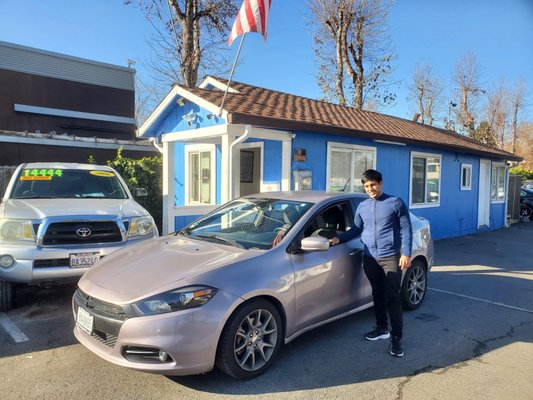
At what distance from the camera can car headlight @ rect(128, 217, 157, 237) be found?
540 centimetres

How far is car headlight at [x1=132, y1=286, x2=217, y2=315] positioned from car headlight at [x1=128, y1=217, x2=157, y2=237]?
2.61m

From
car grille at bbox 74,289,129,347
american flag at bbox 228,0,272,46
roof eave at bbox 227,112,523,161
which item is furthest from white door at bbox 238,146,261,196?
car grille at bbox 74,289,129,347

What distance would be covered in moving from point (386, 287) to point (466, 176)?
1058 centimetres

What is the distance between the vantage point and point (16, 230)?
476 cm

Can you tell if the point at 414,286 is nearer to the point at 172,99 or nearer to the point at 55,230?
the point at 55,230

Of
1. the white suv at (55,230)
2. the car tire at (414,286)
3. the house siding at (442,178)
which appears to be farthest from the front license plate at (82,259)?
the house siding at (442,178)

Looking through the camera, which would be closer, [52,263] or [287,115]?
[52,263]

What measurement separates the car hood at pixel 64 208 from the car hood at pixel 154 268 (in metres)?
1.49

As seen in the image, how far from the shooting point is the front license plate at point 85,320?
10.4 feet

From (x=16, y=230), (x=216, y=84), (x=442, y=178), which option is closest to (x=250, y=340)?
(x=16, y=230)

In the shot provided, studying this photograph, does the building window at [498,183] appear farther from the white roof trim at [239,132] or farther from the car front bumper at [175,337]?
the car front bumper at [175,337]

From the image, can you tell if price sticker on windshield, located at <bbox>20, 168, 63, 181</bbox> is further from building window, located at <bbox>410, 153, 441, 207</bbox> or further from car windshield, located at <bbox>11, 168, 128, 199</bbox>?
building window, located at <bbox>410, 153, 441, 207</bbox>

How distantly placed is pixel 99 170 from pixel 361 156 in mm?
5647

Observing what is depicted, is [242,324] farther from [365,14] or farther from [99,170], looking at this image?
[365,14]
